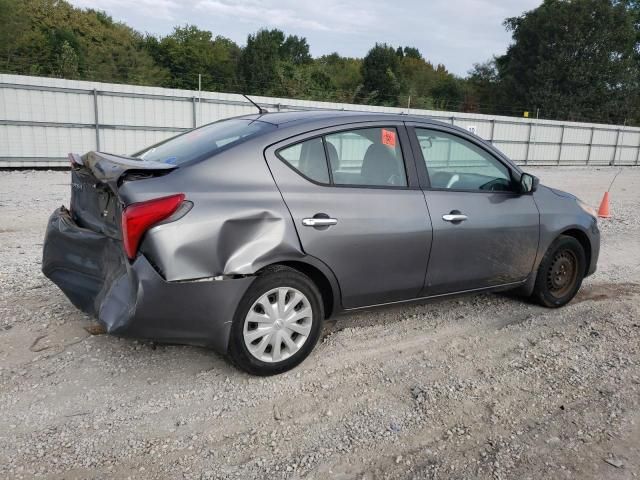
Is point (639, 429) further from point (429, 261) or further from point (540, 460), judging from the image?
point (429, 261)

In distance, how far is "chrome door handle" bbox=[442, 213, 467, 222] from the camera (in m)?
3.79

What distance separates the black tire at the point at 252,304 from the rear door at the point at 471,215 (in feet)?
3.14

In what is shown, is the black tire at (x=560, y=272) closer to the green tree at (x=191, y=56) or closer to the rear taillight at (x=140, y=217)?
the rear taillight at (x=140, y=217)

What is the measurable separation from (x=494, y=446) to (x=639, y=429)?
0.89m

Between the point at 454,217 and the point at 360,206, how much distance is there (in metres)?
0.82

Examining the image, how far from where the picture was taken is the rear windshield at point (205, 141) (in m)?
3.24

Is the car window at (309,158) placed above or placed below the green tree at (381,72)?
below

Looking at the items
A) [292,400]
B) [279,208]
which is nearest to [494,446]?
[292,400]

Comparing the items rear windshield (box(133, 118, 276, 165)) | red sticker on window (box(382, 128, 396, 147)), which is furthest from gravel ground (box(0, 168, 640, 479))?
red sticker on window (box(382, 128, 396, 147))

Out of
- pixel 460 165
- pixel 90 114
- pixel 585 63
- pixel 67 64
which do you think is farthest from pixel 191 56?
pixel 460 165

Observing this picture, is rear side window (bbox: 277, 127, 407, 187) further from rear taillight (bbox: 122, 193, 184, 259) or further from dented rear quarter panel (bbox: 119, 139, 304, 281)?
rear taillight (bbox: 122, 193, 184, 259)

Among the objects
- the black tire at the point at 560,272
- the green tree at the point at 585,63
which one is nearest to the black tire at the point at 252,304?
the black tire at the point at 560,272

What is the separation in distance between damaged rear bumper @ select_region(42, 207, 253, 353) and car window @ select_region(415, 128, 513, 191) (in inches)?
69.4

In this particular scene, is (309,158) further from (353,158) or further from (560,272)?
(560,272)
